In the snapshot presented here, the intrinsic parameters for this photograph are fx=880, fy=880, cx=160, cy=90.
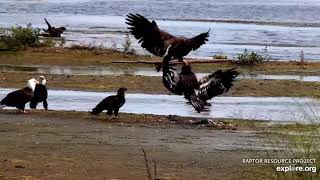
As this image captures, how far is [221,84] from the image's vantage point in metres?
14.1

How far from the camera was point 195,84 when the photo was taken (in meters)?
13.7

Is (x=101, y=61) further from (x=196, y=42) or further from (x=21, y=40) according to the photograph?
(x=196, y=42)

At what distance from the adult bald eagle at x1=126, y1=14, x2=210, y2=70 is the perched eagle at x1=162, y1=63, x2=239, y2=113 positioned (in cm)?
22

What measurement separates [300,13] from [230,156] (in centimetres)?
4645

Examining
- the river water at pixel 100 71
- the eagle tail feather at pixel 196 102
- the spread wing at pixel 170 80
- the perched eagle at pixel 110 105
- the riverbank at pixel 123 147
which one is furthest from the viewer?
the river water at pixel 100 71

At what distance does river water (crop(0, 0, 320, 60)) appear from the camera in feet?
114

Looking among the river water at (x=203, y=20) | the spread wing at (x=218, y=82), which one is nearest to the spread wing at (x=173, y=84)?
the spread wing at (x=218, y=82)

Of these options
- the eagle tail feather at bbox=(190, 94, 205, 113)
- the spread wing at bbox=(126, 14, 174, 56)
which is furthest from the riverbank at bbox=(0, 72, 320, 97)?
the spread wing at bbox=(126, 14, 174, 56)

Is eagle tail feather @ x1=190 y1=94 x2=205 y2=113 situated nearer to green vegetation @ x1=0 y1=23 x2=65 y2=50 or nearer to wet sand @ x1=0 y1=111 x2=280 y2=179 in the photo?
wet sand @ x1=0 y1=111 x2=280 y2=179

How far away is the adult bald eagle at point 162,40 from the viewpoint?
12.6 m

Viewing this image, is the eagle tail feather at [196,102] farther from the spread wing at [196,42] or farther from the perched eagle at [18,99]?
the perched eagle at [18,99]

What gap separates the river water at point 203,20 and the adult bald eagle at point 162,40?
53.8 feet

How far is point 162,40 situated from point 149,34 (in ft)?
0.94

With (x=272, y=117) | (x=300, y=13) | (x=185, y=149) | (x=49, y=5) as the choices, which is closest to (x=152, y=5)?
(x=49, y=5)
